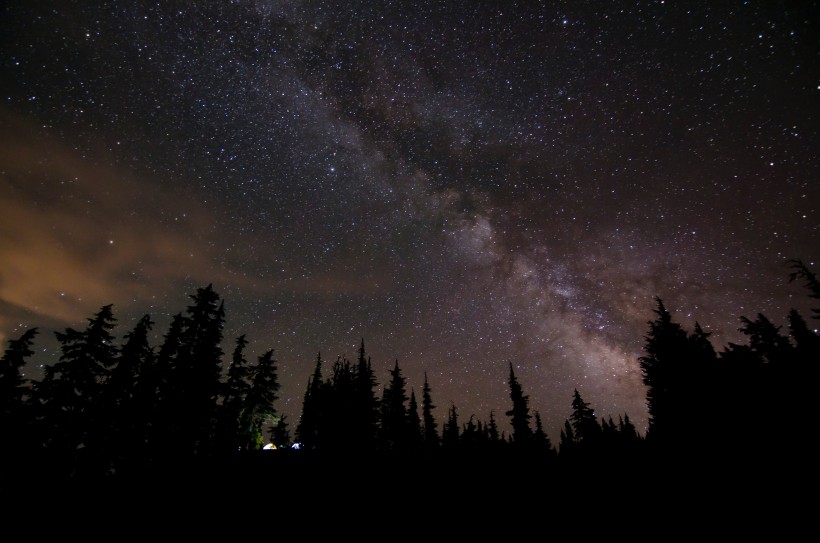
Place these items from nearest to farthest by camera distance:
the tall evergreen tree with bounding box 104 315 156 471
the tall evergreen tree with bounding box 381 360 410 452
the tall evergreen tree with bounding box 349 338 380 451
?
1. the tall evergreen tree with bounding box 104 315 156 471
2. the tall evergreen tree with bounding box 349 338 380 451
3. the tall evergreen tree with bounding box 381 360 410 452

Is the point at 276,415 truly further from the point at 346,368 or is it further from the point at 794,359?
the point at 794,359

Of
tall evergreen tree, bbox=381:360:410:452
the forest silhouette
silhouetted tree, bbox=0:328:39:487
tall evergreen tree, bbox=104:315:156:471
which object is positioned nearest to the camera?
the forest silhouette

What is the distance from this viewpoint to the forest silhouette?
44.4ft

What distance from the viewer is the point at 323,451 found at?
78.7ft

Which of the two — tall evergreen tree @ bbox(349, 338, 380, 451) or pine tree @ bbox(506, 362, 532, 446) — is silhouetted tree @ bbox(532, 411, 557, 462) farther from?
tall evergreen tree @ bbox(349, 338, 380, 451)

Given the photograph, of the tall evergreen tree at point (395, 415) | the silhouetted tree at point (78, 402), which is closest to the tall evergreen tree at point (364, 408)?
the tall evergreen tree at point (395, 415)

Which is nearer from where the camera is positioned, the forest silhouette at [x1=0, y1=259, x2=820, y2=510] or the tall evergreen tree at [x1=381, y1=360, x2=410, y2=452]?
the forest silhouette at [x1=0, y1=259, x2=820, y2=510]

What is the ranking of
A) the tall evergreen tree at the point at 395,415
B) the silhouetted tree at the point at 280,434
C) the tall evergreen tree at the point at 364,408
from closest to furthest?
the tall evergreen tree at the point at 364,408 < the tall evergreen tree at the point at 395,415 < the silhouetted tree at the point at 280,434

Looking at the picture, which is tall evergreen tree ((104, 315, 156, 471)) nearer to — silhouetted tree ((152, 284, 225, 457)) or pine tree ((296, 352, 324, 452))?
silhouetted tree ((152, 284, 225, 457))

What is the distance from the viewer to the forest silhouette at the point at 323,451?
44.4ft

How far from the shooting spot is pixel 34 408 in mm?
20172

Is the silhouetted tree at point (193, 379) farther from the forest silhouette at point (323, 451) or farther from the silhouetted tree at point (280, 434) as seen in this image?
the silhouetted tree at point (280, 434)

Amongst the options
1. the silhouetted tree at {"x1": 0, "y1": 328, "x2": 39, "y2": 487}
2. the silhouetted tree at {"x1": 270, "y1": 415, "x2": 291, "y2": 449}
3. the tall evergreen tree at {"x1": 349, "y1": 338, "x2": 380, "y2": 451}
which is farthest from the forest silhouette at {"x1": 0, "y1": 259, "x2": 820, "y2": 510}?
the silhouetted tree at {"x1": 270, "y1": 415, "x2": 291, "y2": 449}

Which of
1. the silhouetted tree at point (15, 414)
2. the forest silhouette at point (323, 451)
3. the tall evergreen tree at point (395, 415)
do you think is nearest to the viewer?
the forest silhouette at point (323, 451)
